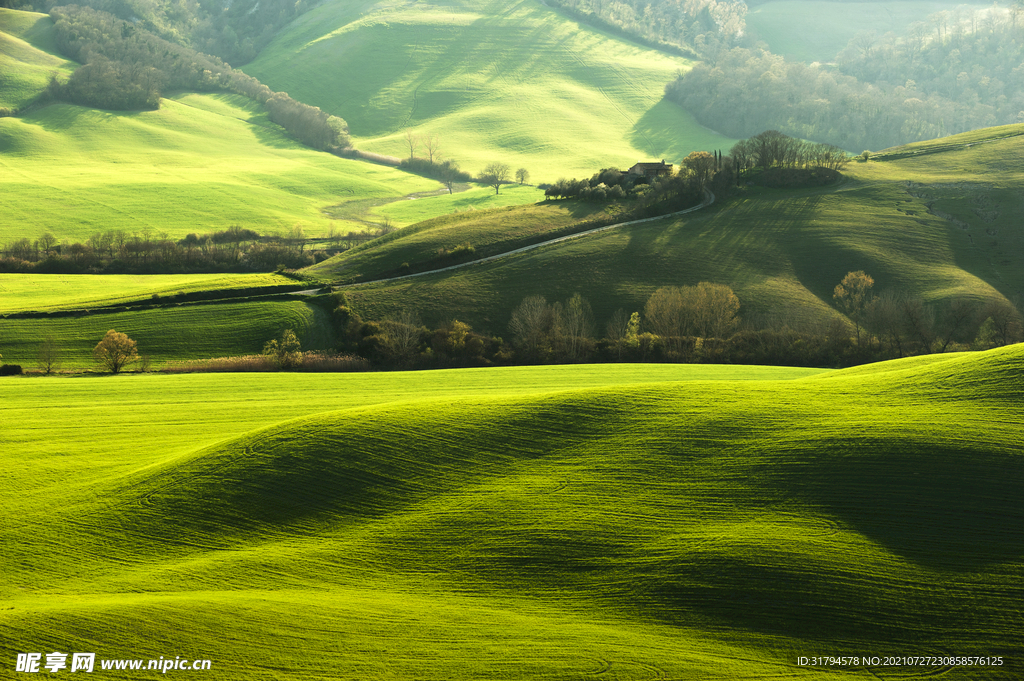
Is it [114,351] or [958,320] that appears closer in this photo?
[114,351]

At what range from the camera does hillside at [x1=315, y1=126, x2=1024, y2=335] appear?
86.1m

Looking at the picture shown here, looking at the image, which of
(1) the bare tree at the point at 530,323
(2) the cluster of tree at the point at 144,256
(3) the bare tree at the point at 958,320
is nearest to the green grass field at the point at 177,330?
(1) the bare tree at the point at 530,323

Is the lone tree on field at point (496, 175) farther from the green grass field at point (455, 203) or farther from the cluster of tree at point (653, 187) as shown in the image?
the cluster of tree at point (653, 187)

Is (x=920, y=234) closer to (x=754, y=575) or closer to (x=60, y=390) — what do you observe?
(x=754, y=575)

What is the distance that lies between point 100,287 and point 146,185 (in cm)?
7657

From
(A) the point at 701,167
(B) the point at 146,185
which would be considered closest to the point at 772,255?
(A) the point at 701,167

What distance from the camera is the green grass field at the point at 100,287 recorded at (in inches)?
3216

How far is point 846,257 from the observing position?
95.2 m

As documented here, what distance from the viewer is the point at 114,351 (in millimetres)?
67125

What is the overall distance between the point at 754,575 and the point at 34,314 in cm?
7991

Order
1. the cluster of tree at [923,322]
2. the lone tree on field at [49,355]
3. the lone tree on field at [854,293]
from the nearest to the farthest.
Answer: the lone tree on field at [49,355] < the cluster of tree at [923,322] < the lone tree on field at [854,293]

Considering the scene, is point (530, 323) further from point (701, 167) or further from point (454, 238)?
point (701, 167)

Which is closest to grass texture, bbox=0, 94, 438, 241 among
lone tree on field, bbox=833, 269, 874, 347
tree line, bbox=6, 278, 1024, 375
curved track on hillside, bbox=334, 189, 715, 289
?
curved track on hillside, bbox=334, 189, 715, 289

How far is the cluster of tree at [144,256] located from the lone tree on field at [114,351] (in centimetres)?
4016
